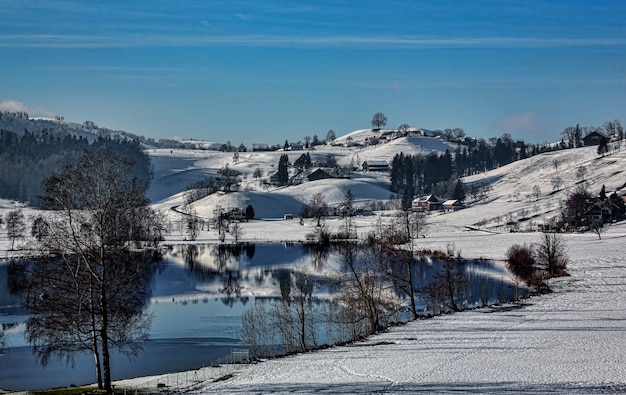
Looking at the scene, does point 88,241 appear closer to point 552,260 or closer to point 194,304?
point 194,304

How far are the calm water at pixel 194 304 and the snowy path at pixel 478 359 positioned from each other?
327 inches

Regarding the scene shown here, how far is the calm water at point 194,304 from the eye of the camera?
2952 cm

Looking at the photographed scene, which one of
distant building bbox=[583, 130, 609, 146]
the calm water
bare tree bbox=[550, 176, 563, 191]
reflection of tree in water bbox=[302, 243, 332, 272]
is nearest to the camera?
the calm water

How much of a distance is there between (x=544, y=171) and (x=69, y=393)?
15839cm

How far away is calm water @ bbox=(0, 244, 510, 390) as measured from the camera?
2952 cm

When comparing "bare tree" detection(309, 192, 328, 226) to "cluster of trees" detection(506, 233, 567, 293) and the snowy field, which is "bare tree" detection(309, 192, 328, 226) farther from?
the snowy field

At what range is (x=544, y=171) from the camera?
164 meters

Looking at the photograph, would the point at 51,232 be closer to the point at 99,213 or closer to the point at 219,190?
the point at 99,213

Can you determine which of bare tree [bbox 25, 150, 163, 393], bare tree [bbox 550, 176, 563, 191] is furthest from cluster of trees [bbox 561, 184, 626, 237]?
bare tree [bbox 25, 150, 163, 393]

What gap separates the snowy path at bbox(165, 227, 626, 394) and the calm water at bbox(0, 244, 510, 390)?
831 centimetres

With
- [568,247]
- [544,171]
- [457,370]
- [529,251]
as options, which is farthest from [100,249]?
[544,171]

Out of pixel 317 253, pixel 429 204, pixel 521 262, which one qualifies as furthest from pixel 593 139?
pixel 521 262

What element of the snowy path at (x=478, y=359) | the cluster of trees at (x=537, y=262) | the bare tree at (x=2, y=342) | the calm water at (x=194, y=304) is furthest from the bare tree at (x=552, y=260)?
the bare tree at (x=2, y=342)

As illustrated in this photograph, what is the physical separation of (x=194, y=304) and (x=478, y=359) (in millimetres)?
29455
